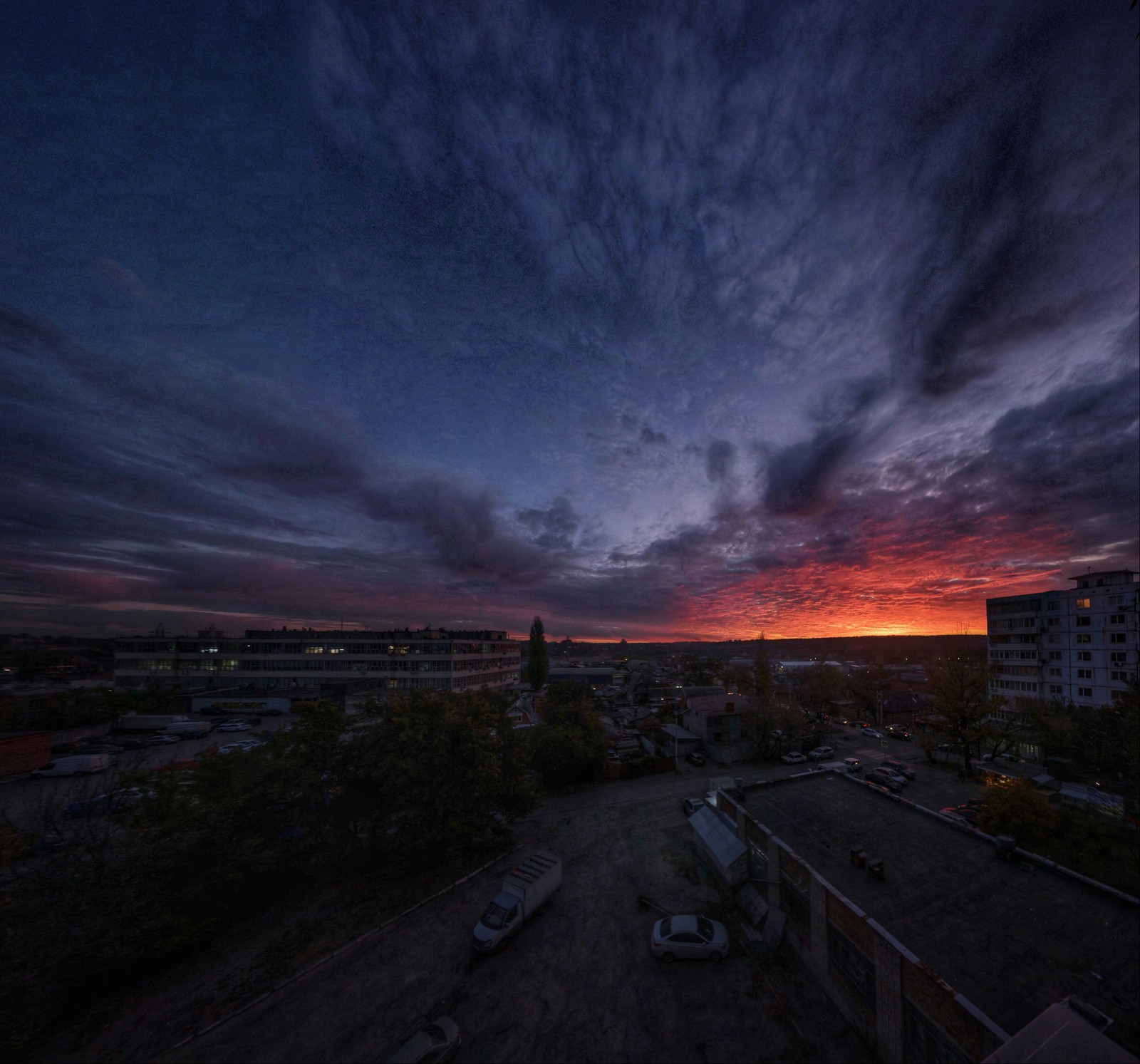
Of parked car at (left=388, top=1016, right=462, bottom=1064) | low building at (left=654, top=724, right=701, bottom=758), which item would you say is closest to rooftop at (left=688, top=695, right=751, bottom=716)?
low building at (left=654, top=724, right=701, bottom=758)

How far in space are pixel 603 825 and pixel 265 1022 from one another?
60.9 feet

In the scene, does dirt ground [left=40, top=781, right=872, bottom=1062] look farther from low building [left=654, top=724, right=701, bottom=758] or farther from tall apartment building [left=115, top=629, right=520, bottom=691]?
tall apartment building [left=115, top=629, right=520, bottom=691]

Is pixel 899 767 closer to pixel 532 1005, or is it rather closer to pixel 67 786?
pixel 532 1005

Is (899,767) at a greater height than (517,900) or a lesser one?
lesser

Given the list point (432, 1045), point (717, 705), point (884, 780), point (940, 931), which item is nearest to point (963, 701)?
point (884, 780)

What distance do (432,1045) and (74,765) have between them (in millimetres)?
41336

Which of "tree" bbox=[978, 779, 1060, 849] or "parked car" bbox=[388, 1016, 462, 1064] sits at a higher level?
"tree" bbox=[978, 779, 1060, 849]

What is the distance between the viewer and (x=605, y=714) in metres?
60.2

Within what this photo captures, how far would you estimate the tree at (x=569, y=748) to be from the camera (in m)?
33.4

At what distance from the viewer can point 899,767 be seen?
3697 cm

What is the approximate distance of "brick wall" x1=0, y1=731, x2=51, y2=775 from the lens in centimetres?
3259

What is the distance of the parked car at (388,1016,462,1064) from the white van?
36.6 metres

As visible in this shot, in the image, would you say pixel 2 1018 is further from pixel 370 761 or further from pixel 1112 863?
pixel 1112 863

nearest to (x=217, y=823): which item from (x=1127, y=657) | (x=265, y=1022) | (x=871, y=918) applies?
(x=265, y=1022)
